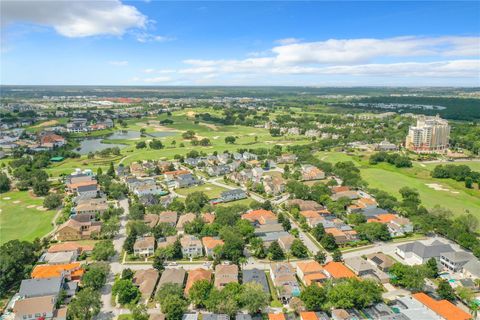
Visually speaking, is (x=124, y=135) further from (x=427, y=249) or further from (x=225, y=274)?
(x=427, y=249)

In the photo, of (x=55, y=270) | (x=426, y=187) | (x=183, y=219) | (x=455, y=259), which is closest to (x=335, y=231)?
(x=455, y=259)

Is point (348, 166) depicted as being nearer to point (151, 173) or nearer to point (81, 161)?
point (151, 173)

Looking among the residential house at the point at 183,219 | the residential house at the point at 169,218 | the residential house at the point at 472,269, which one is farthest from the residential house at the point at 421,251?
the residential house at the point at 169,218

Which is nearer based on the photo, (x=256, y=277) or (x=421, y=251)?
(x=256, y=277)

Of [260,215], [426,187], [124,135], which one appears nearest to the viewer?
[260,215]

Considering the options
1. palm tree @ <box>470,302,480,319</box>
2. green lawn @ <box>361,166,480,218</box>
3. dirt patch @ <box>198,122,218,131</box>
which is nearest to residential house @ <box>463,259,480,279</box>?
palm tree @ <box>470,302,480,319</box>

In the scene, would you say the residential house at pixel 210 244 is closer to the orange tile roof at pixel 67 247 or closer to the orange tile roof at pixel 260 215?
the orange tile roof at pixel 260 215

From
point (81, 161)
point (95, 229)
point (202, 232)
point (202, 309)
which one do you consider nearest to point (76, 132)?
point (81, 161)
